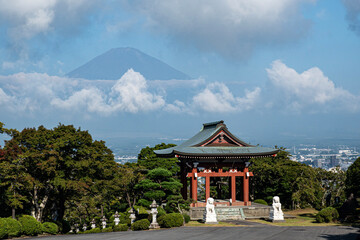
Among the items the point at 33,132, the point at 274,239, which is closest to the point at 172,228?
the point at 274,239

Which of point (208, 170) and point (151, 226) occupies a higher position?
point (208, 170)

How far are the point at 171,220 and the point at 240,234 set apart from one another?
6230 millimetres

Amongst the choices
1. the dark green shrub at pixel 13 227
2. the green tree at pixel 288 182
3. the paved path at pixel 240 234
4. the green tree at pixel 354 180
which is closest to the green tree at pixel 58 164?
the dark green shrub at pixel 13 227

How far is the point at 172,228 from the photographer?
31797mm

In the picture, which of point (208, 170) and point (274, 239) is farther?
point (208, 170)

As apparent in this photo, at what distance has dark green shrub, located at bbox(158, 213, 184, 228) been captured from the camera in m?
32.0

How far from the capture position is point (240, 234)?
27.8 meters

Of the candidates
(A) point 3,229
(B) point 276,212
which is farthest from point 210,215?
(A) point 3,229

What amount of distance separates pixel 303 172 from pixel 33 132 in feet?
95.2

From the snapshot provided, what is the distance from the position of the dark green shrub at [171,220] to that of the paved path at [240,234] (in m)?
0.90

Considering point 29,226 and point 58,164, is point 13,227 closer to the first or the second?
point 29,226

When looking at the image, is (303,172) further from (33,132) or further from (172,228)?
(33,132)

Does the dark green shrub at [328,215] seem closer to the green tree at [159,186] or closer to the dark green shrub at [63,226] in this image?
the green tree at [159,186]

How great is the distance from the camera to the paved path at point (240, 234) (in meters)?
26.6
